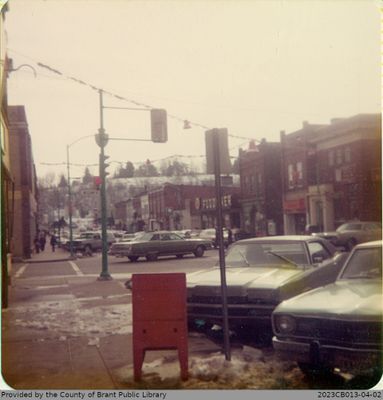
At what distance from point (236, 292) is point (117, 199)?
2.61 m

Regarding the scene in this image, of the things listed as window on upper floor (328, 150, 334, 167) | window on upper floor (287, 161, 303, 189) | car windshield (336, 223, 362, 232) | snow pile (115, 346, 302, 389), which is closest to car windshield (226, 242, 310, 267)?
car windshield (336, 223, 362, 232)

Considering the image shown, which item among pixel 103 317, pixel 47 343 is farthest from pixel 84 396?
pixel 103 317

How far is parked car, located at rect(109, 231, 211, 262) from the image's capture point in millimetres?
9625

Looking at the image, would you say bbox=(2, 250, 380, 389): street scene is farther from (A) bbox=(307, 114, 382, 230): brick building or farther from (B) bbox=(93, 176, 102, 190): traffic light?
(A) bbox=(307, 114, 382, 230): brick building

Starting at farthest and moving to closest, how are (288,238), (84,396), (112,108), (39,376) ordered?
(288,238) → (112,108) → (39,376) → (84,396)

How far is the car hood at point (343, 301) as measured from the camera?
5.25 meters

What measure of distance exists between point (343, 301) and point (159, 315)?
187 centimetres

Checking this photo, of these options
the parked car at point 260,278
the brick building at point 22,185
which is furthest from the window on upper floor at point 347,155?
the brick building at point 22,185

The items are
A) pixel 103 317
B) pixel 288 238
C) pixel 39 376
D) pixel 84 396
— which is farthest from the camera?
pixel 103 317

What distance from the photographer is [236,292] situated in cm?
729

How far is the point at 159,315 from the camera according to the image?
5957 mm

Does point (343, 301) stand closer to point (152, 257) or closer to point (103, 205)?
point (103, 205)

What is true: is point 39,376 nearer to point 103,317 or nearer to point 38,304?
point 103,317

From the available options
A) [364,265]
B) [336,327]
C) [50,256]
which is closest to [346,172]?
[364,265]
